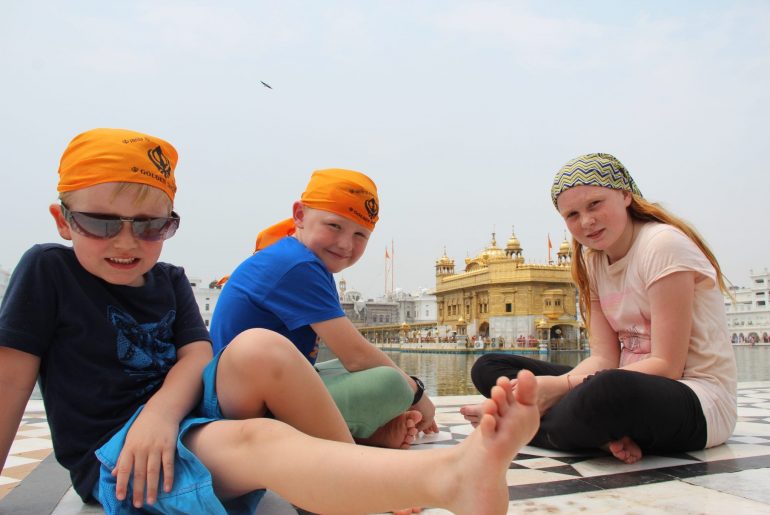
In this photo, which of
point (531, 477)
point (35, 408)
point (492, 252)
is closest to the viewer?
point (531, 477)

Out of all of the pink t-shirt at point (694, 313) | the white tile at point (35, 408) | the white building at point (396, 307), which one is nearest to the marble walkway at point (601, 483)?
the pink t-shirt at point (694, 313)

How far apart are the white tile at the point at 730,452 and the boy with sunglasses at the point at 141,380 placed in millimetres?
1080

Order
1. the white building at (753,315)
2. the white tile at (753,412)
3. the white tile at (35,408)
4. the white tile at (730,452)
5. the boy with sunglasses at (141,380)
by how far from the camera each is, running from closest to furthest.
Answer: the boy with sunglasses at (141,380) → the white tile at (730,452) → the white tile at (753,412) → the white tile at (35,408) → the white building at (753,315)

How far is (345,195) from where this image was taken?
1.48 metres

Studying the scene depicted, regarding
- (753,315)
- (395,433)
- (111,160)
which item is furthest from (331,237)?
(753,315)

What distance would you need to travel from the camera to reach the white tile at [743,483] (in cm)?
108

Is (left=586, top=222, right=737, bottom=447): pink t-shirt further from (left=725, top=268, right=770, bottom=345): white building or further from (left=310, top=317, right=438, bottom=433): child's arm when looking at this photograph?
(left=725, top=268, right=770, bottom=345): white building

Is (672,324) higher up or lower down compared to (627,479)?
higher up

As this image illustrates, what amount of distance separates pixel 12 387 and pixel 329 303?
2.02ft

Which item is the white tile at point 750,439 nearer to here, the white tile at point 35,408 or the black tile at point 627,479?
the black tile at point 627,479

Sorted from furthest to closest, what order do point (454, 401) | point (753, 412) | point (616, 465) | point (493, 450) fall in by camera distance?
point (454, 401) → point (753, 412) → point (616, 465) → point (493, 450)

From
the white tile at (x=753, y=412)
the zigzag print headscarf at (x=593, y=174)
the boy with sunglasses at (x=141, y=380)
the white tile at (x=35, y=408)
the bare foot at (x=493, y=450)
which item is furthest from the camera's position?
the white tile at (x=35, y=408)

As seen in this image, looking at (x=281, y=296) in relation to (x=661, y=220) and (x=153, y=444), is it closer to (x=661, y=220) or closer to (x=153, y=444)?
(x=153, y=444)

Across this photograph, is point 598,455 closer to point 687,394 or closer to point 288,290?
point 687,394
